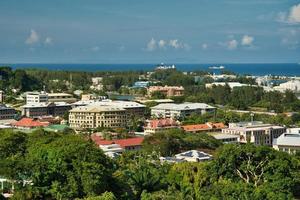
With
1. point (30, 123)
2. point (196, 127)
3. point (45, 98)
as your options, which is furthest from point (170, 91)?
point (30, 123)

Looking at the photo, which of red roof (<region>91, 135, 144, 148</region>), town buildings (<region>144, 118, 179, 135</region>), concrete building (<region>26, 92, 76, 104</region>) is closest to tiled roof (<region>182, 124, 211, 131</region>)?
town buildings (<region>144, 118, 179, 135</region>)

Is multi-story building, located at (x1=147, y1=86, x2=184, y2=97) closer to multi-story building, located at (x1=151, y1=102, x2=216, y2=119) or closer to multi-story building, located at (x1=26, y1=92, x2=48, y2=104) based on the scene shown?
multi-story building, located at (x1=151, y1=102, x2=216, y2=119)

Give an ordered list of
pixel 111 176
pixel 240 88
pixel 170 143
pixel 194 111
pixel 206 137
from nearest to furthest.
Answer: pixel 111 176 < pixel 170 143 < pixel 206 137 < pixel 194 111 < pixel 240 88

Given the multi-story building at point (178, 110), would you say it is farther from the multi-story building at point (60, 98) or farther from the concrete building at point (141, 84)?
the concrete building at point (141, 84)

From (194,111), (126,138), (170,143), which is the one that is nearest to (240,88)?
(194,111)

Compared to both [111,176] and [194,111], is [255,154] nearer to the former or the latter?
[111,176]

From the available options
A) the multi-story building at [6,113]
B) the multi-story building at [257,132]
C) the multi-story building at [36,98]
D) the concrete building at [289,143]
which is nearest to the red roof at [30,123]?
the multi-story building at [6,113]
